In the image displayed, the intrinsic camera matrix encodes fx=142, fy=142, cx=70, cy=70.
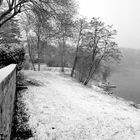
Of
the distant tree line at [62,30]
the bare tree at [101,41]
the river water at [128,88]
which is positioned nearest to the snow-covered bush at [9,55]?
the distant tree line at [62,30]

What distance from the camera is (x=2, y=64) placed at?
7500 millimetres

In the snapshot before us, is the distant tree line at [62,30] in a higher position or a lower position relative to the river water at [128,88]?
higher

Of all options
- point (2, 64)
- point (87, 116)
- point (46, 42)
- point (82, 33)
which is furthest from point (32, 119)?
point (46, 42)

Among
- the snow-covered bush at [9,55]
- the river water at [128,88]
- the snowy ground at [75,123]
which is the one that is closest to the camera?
the snowy ground at [75,123]

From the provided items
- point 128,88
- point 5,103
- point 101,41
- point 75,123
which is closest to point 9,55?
point 75,123

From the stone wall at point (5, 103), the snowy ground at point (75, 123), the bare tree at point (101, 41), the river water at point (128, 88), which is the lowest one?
the river water at point (128, 88)

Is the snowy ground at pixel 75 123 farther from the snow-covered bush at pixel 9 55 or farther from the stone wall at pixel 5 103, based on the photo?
the snow-covered bush at pixel 9 55

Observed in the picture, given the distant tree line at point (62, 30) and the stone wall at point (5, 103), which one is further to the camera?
the distant tree line at point (62, 30)

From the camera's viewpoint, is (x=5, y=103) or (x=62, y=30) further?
(x=62, y=30)

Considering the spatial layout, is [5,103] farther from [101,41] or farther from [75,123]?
[101,41]

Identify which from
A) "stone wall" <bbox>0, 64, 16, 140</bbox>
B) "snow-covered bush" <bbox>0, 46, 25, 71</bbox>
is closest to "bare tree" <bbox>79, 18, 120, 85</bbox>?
"snow-covered bush" <bbox>0, 46, 25, 71</bbox>

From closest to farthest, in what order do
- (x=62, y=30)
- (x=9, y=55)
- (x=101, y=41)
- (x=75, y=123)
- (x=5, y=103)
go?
1. (x=5, y=103)
2. (x=75, y=123)
3. (x=9, y=55)
4. (x=62, y=30)
5. (x=101, y=41)

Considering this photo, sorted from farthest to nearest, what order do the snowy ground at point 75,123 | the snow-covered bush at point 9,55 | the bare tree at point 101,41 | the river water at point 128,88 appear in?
the river water at point 128,88 → the bare tree at point 101,41 → the snow-covered bush at point 9,55 → the snowy ground at point 75,123

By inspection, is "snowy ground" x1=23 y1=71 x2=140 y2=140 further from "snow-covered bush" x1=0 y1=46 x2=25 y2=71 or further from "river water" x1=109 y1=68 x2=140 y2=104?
"river water" x1=109 y1=68 x2=140 y2=104
